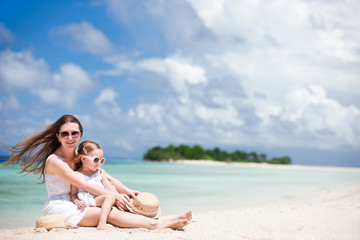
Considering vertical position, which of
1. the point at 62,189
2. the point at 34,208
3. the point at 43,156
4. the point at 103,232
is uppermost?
the point at 43,156

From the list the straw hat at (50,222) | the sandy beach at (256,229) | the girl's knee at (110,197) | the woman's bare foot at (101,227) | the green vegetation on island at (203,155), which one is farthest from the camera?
the green vegetation on island at (203,155)

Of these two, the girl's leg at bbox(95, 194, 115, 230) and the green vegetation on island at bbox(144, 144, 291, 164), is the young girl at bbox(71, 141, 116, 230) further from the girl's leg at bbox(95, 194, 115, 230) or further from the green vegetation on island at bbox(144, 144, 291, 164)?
the green vegetation on island at bbox(144, 144, 291, 164)

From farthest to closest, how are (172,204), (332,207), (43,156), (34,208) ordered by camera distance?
1. (172,204)
2. (34,208)
3. (332,207)
4. (43,156)

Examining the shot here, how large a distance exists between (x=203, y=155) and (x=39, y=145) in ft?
245

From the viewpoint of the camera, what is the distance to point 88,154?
4547 millimetres

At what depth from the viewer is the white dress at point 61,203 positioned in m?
4.39

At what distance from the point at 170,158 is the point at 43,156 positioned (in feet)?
239

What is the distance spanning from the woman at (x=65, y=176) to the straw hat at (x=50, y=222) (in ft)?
0.26

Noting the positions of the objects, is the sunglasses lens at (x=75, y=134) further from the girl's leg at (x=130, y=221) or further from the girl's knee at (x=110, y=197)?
the girl's leg at (x=130, y=221)

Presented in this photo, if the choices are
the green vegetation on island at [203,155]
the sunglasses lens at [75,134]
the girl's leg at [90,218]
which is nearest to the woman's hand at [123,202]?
the girl's leg at [90,218]

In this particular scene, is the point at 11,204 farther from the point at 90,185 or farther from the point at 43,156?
the point at 90,185

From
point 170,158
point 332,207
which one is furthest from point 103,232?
point 170,158

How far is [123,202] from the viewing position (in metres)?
4.69

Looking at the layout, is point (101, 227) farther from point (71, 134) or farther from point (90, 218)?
point (71, 134)
